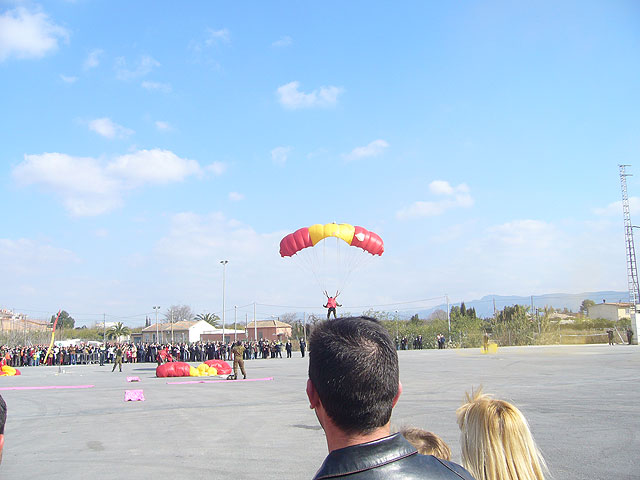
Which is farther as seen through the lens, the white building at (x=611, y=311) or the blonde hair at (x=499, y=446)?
the white building at (x=611, y=311)

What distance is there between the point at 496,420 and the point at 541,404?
11423 mm

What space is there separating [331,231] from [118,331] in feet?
303

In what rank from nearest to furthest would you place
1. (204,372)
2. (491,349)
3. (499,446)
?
(499,446)
(204,372)
(491,349)

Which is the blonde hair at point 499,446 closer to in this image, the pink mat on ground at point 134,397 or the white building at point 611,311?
the pink mat on ground at point 134,397

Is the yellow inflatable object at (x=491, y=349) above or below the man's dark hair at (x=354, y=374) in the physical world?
below

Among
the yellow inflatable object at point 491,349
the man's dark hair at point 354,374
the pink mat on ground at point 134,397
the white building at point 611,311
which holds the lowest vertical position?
the yellow inflatable object at point 491,349

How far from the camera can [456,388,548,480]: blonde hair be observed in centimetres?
280

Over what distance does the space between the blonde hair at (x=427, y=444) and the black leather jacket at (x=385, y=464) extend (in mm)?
1236

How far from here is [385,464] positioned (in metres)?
1.71

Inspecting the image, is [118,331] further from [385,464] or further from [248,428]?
[385,464]

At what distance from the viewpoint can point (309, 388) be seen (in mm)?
2078

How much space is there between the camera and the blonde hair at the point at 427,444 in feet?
9.78

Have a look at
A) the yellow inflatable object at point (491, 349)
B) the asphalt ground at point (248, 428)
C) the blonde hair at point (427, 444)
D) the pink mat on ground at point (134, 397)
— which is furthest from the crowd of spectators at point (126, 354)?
the blonde hair at point (427, 444)

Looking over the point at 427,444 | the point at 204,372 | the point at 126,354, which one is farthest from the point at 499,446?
the point at 126,354
